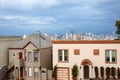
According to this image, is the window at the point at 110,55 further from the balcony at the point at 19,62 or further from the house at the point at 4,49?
the house at the point at 4,49

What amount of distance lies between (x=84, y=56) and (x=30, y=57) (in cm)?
1041

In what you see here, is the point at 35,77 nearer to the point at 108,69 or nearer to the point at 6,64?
the point at 6,64

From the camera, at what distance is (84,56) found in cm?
5025

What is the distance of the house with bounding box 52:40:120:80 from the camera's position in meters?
49.2

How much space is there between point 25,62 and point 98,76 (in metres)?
13.6

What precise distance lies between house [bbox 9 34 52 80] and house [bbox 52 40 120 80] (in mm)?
4229

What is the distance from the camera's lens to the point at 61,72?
51562 mm

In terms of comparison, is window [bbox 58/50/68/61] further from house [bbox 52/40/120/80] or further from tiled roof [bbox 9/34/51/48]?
tiled roof [bbox 9/34/51/48]

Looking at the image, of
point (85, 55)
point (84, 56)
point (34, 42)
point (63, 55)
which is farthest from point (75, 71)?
point (34, 42)

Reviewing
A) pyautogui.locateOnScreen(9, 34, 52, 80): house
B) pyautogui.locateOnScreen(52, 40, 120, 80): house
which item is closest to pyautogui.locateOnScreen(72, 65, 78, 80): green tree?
pyautogui.locateOnScreen(52, 40, 120, 80): house

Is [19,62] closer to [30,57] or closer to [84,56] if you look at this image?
[30,57]

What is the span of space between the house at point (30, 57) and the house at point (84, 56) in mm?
4229

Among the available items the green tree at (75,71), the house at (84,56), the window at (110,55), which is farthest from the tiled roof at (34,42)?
the window at (110,55)

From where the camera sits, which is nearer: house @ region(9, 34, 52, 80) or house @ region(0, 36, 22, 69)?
house @ region(9, 34, 52, 80)
